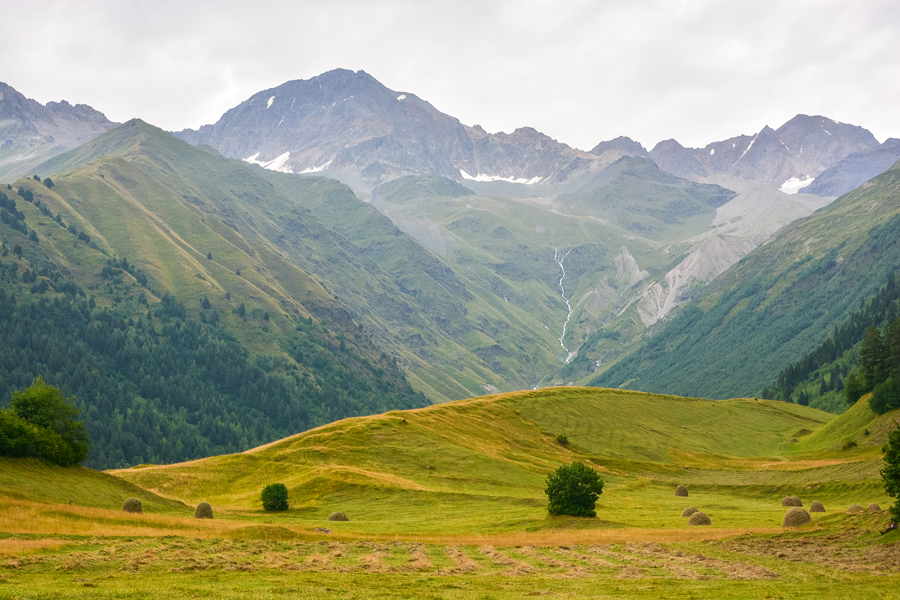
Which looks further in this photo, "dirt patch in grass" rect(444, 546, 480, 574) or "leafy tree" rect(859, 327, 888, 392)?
"leafy tree" rect(859, 327, 888, 392)

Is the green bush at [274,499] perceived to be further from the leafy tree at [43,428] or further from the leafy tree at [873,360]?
the leafy tree at [873,360]

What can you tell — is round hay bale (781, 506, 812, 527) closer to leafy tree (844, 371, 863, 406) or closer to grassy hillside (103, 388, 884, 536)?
grassy hillside (103, 388, 884, 536)

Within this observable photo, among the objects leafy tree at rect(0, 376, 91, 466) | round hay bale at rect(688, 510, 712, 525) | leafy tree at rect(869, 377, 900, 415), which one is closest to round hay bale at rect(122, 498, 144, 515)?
leafy tree at rect(0, 376, 91, 466)

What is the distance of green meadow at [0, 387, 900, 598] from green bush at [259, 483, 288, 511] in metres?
2.20

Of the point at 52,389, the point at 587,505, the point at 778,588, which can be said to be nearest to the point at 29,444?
the point at 52,389

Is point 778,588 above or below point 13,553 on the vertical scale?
below

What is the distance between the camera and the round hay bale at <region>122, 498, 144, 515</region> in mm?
58344

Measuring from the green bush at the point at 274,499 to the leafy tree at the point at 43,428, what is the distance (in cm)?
2008

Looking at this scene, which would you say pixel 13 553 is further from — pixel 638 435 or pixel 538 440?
pixel 638 435

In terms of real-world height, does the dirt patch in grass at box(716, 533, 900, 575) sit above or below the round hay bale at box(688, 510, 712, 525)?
above

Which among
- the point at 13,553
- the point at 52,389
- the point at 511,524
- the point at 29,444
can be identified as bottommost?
the point at 511,524

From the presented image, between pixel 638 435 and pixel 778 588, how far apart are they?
11916 cm

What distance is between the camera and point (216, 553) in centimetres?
4234

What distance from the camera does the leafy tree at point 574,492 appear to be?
6675 centimetres
